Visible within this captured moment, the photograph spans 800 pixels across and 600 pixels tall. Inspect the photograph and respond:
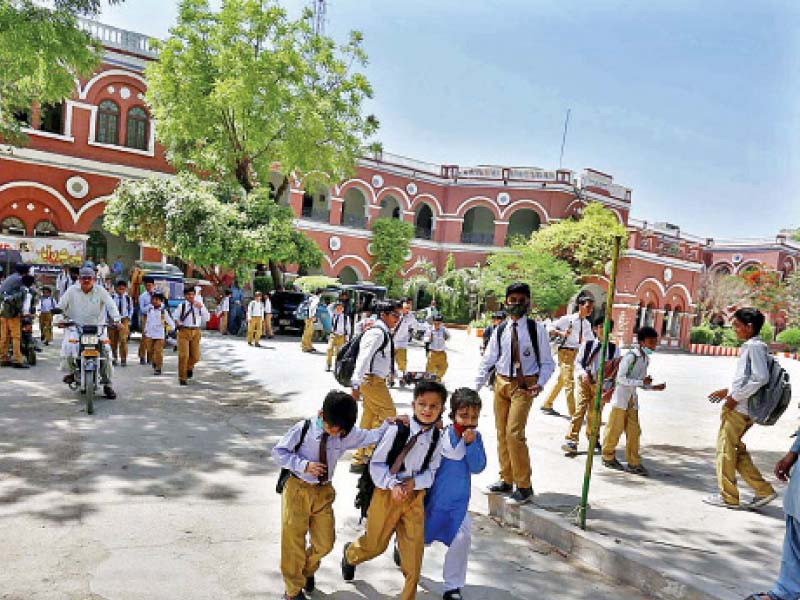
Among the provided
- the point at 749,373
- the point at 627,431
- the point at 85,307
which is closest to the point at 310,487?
the point at 749,373

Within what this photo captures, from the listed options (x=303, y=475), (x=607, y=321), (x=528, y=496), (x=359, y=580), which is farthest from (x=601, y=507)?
(x=303, y=475)

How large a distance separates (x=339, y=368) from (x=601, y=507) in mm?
2489

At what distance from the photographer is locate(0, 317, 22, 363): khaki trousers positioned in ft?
30.8

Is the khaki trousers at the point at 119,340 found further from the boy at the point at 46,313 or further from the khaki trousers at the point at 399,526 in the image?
the khaki trousers at the point at 399,526

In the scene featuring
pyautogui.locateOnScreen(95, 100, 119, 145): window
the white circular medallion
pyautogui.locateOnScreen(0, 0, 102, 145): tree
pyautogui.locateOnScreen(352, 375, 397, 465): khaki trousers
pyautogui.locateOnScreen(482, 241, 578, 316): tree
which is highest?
pyautogui.locateOnScreen(95, 100, 119, 145): window

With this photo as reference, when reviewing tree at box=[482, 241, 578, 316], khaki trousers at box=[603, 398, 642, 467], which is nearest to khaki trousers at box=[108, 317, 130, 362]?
khaki trousers at box=[603, 398, 642, 467]

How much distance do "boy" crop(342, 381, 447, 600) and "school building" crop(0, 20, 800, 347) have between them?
17.4m

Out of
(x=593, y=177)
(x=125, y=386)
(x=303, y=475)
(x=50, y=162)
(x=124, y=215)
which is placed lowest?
(x=125, y=386)

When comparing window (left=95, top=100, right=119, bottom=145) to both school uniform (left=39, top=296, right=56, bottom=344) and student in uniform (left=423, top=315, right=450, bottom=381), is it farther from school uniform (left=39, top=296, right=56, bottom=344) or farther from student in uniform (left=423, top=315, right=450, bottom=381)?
student in uniform (left=423, top=315, right=450, bottom=381)

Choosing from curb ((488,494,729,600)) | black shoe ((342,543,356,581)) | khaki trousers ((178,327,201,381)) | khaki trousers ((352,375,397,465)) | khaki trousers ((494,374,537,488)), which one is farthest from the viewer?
khaki trousers ((178,327,201,381))

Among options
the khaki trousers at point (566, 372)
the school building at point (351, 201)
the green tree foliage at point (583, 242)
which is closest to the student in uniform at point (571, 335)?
the khaki trousers at point (566, 372)

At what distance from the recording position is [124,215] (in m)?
18.5

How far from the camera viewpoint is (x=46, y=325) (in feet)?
40.1

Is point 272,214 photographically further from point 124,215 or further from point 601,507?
point 601,507
